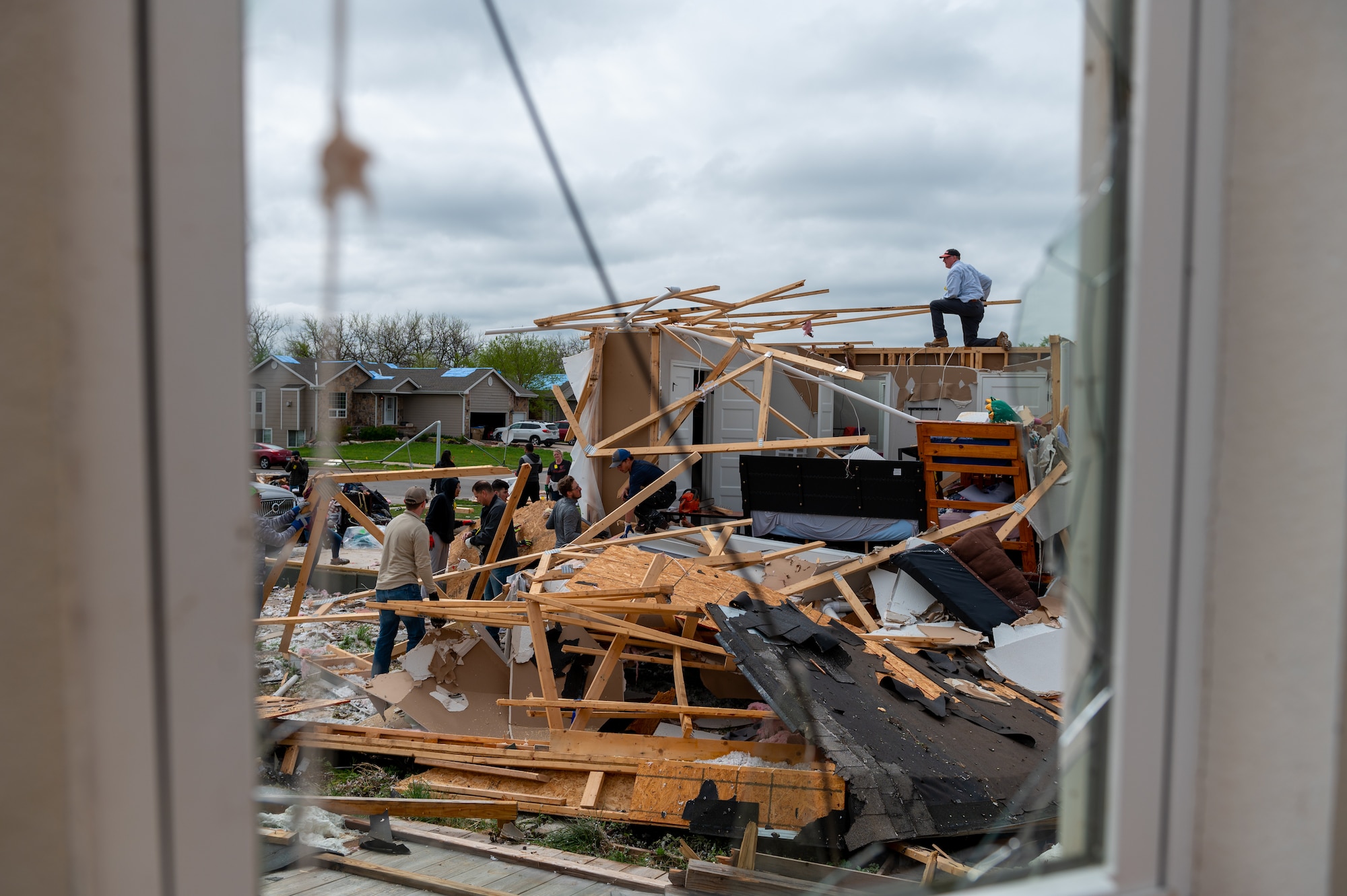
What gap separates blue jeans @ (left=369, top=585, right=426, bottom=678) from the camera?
7.36m

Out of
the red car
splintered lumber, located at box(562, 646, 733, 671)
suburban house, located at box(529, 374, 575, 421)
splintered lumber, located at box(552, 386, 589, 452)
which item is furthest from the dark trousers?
suburban house, located at box(529, 374, 575, 421)

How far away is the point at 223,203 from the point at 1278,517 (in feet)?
4.01

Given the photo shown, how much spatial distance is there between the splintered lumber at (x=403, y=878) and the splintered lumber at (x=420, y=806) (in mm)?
981

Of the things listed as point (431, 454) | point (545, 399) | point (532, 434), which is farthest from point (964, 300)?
point (545, 399)

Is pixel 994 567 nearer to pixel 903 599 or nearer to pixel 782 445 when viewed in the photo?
pixel 903 599

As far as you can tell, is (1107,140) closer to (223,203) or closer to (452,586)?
(223,203)

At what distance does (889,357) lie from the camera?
14812mm

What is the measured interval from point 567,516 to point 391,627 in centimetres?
299

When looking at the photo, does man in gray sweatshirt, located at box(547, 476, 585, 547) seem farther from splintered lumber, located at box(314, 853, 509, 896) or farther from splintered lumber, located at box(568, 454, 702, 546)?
splintered lumber, located at box(314, 853, 509, 896)

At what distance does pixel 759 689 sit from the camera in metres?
5.14

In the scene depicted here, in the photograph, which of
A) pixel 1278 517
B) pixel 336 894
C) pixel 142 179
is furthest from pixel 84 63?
pixel 336 894

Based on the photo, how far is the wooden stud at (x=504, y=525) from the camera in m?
8.98

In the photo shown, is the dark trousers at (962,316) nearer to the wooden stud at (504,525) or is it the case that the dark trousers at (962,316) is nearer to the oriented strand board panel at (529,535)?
the oriented strand board panel at (529,535)

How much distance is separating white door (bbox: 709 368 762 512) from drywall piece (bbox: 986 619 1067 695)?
6.19 meters
